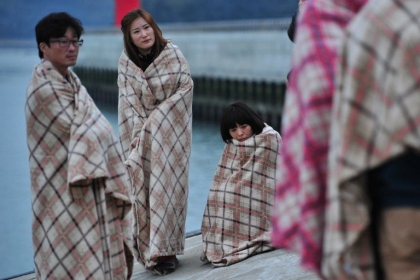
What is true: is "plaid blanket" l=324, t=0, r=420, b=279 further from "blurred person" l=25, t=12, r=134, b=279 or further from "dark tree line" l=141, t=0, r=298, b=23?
"dark tree line" l=141, t=0, r=298, b=23

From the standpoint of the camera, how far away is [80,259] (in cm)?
325

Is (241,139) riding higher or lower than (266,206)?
higher

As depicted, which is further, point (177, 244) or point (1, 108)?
point (1, 108)

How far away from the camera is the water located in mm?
8664

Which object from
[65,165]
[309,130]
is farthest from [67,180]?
[309,130]

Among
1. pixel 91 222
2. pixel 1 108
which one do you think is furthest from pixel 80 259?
pixel 1 108

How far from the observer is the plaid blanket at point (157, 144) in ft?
15.5

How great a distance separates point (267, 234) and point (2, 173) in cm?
1061

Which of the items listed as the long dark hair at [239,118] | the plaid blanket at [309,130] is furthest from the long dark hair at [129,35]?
the plaid blanket at [309,130]

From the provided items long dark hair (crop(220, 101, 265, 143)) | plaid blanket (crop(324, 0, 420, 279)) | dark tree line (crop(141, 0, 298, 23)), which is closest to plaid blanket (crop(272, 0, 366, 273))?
plaid blanket (crop(324, 0, 420, 279))

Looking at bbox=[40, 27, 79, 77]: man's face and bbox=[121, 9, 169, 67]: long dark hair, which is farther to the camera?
bbox=[121, 9, 169, 67]: long dark hair

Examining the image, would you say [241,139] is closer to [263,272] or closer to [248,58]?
[263,272]

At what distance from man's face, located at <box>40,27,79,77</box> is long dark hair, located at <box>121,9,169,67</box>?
1.42 meters


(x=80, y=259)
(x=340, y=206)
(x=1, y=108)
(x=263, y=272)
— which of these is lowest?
(x=1, y=108)
